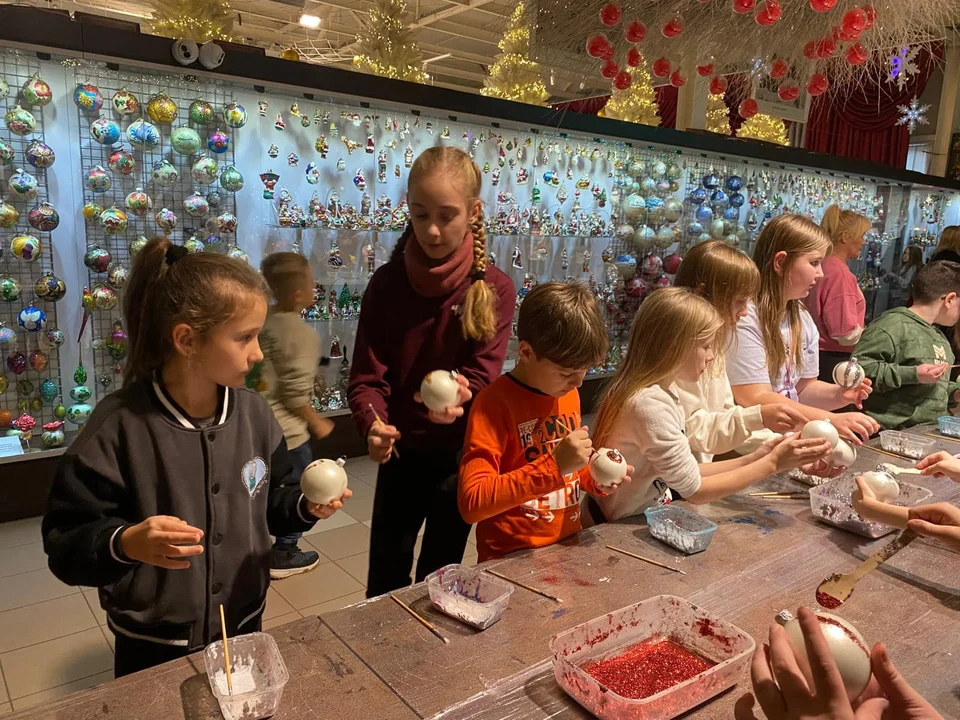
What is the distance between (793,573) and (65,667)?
247 centimetres

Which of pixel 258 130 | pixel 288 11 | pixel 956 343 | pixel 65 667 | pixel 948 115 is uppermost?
pixel 288 11

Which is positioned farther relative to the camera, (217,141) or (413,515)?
(217,141)

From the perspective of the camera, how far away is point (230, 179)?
3.93m

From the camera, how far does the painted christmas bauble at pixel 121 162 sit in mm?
3584

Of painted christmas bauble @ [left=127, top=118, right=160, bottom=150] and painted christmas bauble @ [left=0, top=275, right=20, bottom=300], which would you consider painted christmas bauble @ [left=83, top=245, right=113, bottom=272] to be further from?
painted christmas bauble @ [left=127, top=118, right=160, bottom=150]

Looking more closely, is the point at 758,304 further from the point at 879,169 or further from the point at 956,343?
the point at 879,169

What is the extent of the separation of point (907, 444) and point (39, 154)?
4031 millimetres

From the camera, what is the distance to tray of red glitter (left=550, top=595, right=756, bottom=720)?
1076 mm

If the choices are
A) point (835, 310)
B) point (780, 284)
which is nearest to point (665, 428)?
point (780, 284)

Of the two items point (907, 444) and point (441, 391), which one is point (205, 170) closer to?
point (441, 391)

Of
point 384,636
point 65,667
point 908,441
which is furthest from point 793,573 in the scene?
point 65,667

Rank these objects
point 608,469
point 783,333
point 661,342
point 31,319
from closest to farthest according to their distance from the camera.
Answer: point 608,469 → point 661,342 → point 783,333 → point 31,319

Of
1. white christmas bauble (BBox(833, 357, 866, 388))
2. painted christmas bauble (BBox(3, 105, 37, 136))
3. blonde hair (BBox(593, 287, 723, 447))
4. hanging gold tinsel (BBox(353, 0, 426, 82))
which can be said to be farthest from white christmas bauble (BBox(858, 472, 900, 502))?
painted christmas bauble (BBox(3, 105, 37, 136))

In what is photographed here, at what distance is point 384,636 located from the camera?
1266 mm
